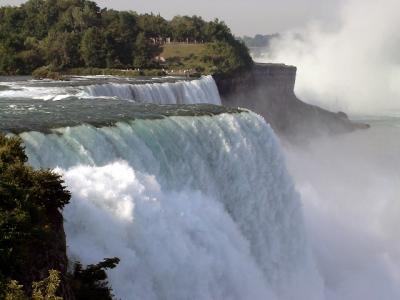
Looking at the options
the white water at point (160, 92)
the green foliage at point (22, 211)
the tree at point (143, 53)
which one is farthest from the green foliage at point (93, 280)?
the tree at point (143, 53)

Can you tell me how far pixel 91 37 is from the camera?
189 ft

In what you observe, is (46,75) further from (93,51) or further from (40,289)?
(40,289)

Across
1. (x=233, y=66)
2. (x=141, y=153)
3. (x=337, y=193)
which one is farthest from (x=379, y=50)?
(x=141, y=153)

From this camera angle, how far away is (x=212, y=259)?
50.7ft

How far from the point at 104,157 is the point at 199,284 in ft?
13.8

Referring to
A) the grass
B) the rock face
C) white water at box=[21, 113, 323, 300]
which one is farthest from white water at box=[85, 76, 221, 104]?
the grass

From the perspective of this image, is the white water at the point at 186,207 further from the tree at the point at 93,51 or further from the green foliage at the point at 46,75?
the tree at the point at 93,51

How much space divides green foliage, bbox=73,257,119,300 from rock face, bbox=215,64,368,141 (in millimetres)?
41276

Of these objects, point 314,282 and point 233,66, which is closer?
point 314,282

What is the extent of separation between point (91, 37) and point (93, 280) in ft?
160

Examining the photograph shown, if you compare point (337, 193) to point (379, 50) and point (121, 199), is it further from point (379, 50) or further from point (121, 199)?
point (379, 50)

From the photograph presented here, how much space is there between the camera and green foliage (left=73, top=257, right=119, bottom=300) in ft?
35.8

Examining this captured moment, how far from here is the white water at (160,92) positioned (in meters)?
31.2

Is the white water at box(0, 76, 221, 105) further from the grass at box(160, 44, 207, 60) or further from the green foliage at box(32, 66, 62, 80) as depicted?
the grass at box(160, 44, 207, 60)
